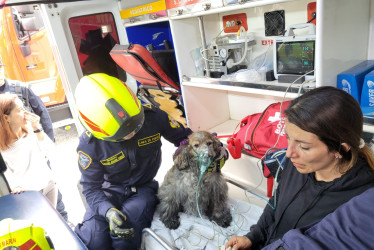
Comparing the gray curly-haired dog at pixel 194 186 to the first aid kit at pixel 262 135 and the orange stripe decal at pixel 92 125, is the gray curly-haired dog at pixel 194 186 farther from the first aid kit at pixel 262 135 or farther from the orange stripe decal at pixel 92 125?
the orange stripe decal at pixel 92 125

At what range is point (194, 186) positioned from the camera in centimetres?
170

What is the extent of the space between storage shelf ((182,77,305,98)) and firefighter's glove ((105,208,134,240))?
1132mm

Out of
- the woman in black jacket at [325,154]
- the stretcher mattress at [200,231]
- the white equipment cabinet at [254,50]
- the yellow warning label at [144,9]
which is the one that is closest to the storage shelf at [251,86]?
the white equipment cabinet at [254,50]

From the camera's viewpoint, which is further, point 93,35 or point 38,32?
point 38,32

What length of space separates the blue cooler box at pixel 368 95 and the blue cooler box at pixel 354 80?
25mm

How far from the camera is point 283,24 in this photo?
6.53 feet

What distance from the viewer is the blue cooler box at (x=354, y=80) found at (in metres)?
1.43

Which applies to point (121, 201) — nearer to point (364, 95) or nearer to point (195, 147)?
point (195, 147)

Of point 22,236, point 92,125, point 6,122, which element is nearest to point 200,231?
point 92,125

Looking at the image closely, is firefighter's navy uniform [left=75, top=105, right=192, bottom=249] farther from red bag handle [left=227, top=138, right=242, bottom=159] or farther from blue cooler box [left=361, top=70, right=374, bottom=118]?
blue cooler box [left=361, top=70, right=374, bottom=118]

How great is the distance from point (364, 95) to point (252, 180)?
123 centimetres

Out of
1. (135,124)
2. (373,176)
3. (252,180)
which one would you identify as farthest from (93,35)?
(373,176)

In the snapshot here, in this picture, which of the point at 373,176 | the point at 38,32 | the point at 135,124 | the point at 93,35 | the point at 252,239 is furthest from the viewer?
the point at 38,32

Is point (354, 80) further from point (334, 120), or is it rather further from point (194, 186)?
point (194, 186)
